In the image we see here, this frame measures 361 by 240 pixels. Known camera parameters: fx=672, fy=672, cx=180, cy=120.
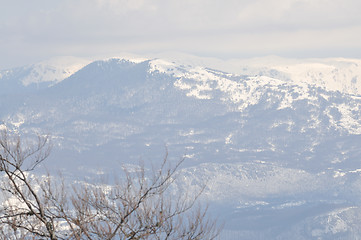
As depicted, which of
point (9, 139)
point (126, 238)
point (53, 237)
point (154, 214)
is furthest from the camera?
point (9, 139)

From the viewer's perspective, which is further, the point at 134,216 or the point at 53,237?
the point at 134,216

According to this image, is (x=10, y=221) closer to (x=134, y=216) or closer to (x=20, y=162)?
(x=20, y=162)

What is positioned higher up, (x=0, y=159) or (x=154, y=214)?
(x=0, y=159)

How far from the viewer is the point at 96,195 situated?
107 ft

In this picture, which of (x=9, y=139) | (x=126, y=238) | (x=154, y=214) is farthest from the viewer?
(x=9, y=139)

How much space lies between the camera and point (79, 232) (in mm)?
29031

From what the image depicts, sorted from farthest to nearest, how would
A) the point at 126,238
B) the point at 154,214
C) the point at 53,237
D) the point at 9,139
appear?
the point at 9,139
the point at 154,214
the point at 126,238
the point at 53,237

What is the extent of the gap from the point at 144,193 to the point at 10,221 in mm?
6262

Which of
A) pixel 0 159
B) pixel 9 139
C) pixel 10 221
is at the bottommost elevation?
pixel 10 221

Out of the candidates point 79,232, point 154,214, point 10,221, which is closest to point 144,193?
point 154,214

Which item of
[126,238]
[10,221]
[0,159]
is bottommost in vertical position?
[126,238]

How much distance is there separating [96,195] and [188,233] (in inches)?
191

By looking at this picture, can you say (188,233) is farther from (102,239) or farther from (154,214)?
(102,239)

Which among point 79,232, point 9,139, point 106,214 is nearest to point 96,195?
point 106,214
